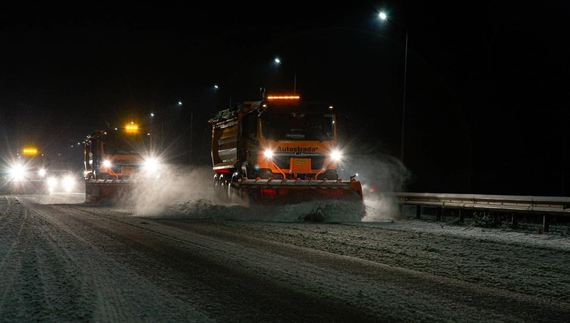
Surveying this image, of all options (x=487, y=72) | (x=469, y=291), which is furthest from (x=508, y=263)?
(x=487, y=72)

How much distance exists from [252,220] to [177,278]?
9.43m

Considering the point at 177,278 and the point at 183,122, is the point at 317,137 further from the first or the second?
the point at 183,122

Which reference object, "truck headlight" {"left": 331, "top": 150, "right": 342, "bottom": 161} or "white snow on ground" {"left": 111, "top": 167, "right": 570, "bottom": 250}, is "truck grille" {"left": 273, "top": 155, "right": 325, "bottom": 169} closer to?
"truck headlight" {"left": 331, "top": 150, "right": 342, "bottom": 161}

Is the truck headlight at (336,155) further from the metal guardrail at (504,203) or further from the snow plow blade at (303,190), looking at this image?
the metal guardrail at (504,203)

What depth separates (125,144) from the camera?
28.4 metres

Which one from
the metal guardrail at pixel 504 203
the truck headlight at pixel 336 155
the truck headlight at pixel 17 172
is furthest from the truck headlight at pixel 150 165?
the truck headlight at pixel 17 172

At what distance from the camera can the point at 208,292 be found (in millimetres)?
6375

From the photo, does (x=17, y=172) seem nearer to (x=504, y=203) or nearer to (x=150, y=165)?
(x=150, y=165)

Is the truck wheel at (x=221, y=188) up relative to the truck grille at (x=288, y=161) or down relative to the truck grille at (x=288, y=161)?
down

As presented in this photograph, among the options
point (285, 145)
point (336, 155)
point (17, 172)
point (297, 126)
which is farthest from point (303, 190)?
point (17, 172)

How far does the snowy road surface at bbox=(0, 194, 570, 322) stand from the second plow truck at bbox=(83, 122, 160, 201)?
1343cm

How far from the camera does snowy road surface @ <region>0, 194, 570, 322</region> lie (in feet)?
18.2

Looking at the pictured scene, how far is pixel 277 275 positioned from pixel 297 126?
38.2ft

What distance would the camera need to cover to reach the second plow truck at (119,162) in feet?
88.2
